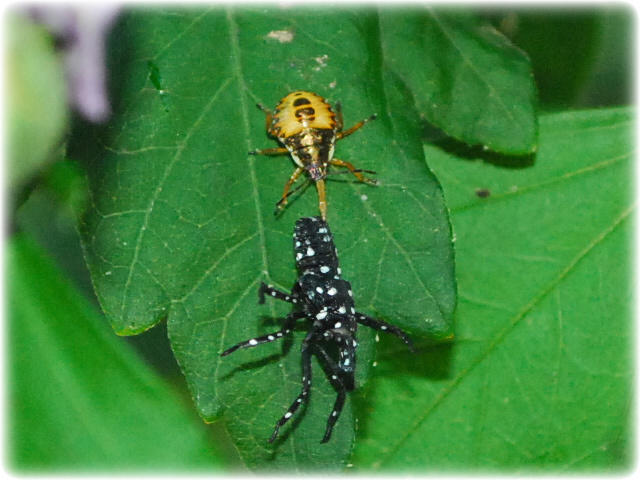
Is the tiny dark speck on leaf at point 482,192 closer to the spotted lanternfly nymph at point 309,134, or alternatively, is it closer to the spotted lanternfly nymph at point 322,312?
the spotted lanternfly nymph at point 309,134

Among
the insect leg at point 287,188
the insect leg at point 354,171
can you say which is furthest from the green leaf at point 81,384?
the insect leg at point 354,171

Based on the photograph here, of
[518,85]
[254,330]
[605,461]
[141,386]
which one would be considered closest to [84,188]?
[254,330]

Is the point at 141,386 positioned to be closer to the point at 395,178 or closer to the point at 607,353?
the point at 395,178

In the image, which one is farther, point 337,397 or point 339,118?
point 339,118

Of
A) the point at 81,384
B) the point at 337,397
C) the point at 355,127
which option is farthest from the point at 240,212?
the point at 81,384

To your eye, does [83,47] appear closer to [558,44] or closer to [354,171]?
[354,171]

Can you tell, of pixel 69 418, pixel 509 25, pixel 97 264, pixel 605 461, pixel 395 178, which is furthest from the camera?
pixel 69 418

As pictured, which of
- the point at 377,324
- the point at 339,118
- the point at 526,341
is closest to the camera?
the point at 377,324
